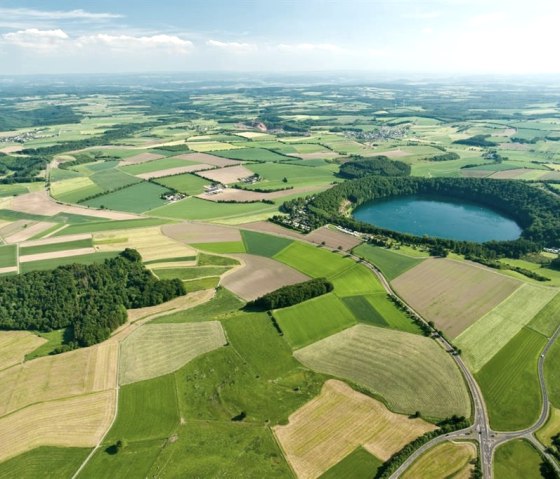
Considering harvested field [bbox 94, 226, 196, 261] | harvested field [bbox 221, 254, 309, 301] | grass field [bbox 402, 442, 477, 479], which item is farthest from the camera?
harvested field [bbox 94, 226, 196, 261]

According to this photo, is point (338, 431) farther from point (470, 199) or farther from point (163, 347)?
point (470, 199)

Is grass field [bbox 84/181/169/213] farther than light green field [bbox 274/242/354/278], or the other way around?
grass field [bbox 84/181/169/213]

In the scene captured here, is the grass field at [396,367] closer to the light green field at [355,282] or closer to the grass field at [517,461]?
the grass field at [517,461]

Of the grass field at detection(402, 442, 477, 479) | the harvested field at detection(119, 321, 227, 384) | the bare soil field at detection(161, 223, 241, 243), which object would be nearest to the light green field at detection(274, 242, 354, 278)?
the bare soil field at detection(161, 223, 241, 243)

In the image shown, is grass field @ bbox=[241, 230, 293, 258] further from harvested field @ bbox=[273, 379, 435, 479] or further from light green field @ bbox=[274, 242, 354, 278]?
harvested field @ bbox=[273, 379, 435, 479]

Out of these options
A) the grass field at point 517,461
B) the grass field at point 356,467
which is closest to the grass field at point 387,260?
the grass field at point 517,461

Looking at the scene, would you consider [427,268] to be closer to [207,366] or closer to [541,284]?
[541,284]
